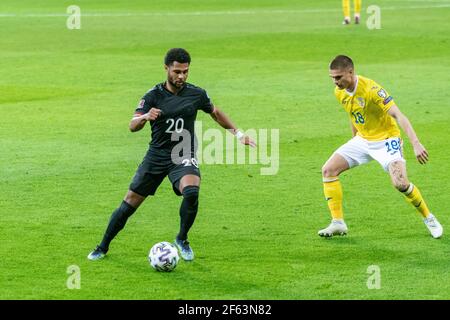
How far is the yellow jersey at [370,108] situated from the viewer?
40.8ft

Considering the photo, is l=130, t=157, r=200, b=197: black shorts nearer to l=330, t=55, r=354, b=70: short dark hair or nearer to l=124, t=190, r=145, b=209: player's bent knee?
l=124, t=190, r=145, b=209: player's bent knee

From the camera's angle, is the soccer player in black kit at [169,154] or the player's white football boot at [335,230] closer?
the soccer player in black kit at [169,154]

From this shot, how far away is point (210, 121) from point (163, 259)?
31.7 ft

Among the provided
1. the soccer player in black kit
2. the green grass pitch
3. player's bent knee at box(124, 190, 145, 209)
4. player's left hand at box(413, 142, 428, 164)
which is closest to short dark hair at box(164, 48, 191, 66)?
the soccer player in black kit

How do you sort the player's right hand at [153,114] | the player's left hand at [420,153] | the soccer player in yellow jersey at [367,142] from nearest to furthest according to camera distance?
the player's right hand at [153,114]
the player's left hand at [420,153]
the soccer player in yellow jersey at [367,142]

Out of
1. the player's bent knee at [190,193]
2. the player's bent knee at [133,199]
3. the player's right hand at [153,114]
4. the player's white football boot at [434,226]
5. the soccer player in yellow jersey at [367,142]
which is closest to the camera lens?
the player's right hand at [153,114]

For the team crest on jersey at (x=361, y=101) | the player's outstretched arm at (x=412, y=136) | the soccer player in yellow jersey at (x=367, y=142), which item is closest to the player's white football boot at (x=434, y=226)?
the soccer player in yellow jersey at (x=367, y=142)

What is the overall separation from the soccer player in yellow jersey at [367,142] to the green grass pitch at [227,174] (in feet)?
1.04

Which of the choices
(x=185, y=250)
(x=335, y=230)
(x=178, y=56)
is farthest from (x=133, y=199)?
(x=335, y=230)

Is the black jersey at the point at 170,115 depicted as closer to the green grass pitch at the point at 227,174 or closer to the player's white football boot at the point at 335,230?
the green grass pitch at the point at 227,174

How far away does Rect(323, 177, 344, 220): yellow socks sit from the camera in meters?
12.8

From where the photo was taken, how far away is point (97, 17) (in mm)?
40812

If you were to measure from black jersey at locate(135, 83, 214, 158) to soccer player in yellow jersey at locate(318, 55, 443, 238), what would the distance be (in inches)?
67.3
